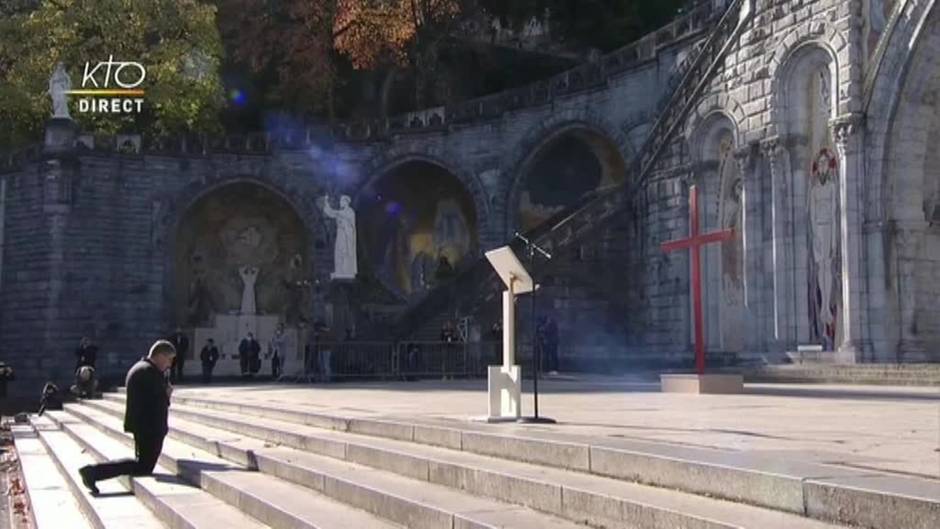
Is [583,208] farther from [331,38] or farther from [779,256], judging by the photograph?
[331,38]

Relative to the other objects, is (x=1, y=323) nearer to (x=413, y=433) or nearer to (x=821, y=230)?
(x=821, y=230)

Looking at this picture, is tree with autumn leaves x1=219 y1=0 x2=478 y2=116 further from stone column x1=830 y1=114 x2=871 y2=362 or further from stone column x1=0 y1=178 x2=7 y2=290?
stone column x1=830 y1=114 x2=871 y2=362

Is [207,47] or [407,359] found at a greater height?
[207,47]

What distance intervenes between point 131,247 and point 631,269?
52.7ft

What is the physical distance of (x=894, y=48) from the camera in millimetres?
18531

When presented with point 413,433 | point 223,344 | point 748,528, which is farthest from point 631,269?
point 748,528

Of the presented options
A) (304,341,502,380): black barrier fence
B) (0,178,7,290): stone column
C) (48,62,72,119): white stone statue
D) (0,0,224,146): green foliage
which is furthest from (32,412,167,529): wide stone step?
(0,0,224,146): green foliage

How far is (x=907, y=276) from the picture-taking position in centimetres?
1872

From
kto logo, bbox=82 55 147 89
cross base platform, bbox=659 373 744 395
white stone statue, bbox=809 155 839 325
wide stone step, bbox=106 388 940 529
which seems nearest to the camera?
wide stone step, bbox=106 388 940 529

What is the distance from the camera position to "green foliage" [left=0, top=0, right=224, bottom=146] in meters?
35.4

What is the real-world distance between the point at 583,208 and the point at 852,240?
9.52 meters

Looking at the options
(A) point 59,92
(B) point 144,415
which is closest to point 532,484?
(B) point 144,415

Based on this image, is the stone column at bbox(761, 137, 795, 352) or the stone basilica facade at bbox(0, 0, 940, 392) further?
the stone column at bbox(761, 137, 795, 352)

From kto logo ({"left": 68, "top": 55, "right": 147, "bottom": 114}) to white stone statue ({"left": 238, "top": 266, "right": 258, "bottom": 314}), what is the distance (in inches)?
275
